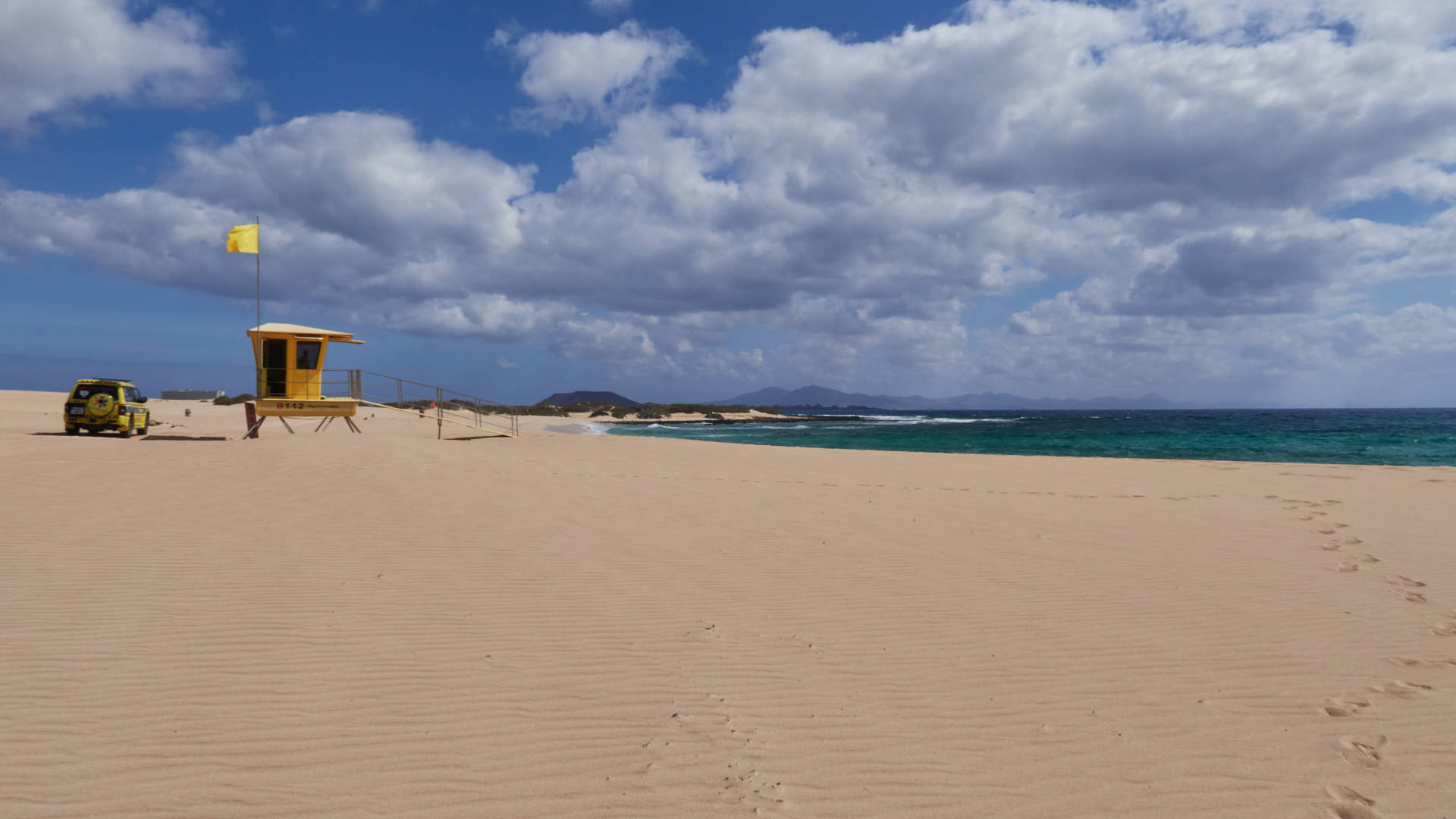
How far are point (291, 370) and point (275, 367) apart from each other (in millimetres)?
423

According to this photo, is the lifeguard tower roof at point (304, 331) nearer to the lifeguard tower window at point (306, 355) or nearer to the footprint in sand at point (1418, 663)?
the lifeguard tower window at point (306, 355)

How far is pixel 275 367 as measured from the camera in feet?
67.5

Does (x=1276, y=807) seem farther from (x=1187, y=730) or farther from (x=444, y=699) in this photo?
(x=444, y=699)

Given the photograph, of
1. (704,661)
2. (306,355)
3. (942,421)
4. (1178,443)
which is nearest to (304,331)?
(306,355)

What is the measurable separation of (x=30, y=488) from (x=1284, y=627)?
51.3ft

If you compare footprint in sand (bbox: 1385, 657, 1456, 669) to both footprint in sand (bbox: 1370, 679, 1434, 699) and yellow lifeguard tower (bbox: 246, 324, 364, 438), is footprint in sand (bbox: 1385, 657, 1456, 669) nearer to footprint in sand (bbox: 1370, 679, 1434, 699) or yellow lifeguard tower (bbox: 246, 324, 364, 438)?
footprint in sand (bbox: 1370, 679, 1434, 699)

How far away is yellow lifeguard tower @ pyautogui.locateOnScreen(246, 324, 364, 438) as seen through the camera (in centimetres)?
2041

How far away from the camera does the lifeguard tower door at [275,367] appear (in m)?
20.5

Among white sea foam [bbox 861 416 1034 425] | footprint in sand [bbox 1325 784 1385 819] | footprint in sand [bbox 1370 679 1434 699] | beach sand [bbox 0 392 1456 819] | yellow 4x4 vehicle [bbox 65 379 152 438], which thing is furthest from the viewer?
white sea foam [bbox 861 416 1034 425]

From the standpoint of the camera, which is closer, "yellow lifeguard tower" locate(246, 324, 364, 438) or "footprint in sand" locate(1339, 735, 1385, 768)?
"footprint in sand" locate(1339, 735, 1385, 768)

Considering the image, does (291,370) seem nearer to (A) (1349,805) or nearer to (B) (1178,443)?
(A) (1349,805)

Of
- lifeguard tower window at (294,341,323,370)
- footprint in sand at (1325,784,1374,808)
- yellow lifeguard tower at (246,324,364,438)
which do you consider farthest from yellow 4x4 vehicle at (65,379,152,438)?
footprint in sand at (1325,784,1374,808)

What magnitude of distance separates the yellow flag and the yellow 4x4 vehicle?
22.3ft

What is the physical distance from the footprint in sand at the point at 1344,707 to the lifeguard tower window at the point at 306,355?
23.5m
